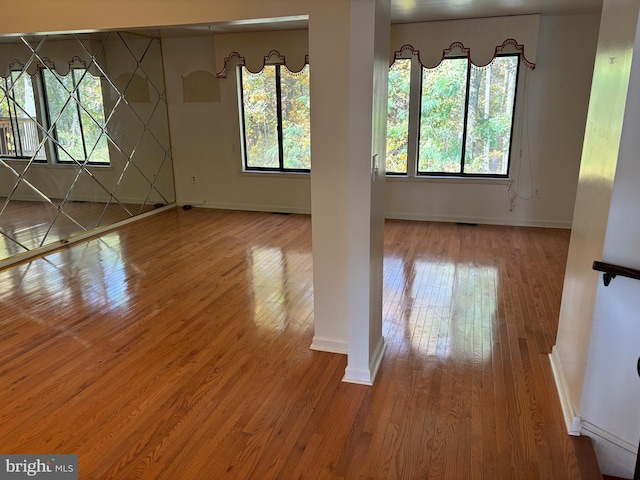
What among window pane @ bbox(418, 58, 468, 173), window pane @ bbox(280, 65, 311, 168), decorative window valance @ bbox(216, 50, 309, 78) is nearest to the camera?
window pane @ bbox(418, 58, 468, 173)

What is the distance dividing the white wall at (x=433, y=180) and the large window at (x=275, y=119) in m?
0.17

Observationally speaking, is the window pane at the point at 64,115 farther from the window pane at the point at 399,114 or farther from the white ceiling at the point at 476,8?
the window pane at the point at 399,114

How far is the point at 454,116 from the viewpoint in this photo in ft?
19.2

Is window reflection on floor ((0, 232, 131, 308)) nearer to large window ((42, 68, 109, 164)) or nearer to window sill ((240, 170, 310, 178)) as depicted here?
large window ((42, 68, 109, 164))

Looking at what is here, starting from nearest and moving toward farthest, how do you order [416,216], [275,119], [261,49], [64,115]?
[64,115] < [261,49] < [416,216] < [275,119]

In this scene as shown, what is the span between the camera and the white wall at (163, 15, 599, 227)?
5316 millimetres

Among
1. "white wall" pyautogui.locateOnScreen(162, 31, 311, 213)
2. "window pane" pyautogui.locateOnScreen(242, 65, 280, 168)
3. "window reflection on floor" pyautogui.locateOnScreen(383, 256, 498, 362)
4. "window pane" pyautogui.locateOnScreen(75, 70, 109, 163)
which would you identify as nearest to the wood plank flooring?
"window reflection on floor" pyautogui.locateOnScreen(383, 256, 498, 362)

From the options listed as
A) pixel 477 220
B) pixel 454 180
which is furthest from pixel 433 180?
pixel 477 220

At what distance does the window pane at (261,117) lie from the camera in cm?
639

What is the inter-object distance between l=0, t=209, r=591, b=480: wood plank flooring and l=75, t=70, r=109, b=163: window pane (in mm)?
1605

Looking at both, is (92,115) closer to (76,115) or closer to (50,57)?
(76,115)

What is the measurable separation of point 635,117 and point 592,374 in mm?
1084

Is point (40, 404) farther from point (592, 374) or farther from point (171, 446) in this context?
point (592, 374)

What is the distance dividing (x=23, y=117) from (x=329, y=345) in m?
3.98
